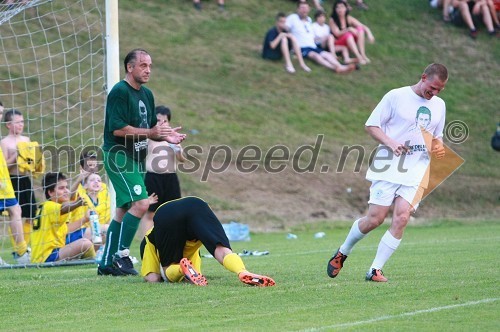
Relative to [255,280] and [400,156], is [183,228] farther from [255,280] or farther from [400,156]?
[400,156]

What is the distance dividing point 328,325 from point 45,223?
6916 mm

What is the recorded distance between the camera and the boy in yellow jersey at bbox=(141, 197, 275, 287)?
883cm

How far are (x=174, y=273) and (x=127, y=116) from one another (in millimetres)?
1876

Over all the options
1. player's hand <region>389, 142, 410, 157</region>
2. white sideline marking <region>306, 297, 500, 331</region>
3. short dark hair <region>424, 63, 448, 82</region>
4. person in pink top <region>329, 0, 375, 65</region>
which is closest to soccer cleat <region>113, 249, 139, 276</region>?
player's hand <region>389, 142, 410, 157</region>

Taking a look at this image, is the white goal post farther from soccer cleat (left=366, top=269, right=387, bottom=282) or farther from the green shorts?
soccer cleat (left=366, top=269, right=387, bottom=282)

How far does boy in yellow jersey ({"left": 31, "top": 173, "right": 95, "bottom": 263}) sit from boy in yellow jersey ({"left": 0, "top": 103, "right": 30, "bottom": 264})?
0.24 m

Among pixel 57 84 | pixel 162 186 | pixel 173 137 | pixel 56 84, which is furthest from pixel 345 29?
pixel 173 137

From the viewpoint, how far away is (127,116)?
1005 centimetres

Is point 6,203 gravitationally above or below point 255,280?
below

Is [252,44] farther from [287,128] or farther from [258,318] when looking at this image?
[258,318]

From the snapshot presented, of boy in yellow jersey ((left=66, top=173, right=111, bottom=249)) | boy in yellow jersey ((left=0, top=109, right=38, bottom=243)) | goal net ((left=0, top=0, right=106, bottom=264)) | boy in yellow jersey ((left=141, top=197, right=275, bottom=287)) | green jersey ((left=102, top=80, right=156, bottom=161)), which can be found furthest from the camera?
goal net ((left=0, top=0, right=106, bottom=264))

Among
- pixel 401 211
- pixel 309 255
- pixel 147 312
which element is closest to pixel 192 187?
pixel 309 255

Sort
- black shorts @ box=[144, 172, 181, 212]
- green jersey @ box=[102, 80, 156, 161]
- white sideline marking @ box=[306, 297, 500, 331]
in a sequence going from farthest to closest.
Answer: black shorts @ box=[144, 172, 181, 212]
green jersey @ box=[102, 80, 156, 161]
white sideline marking @ box=[306, 297, 500, 331]

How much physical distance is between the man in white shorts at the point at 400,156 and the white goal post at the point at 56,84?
522cm
